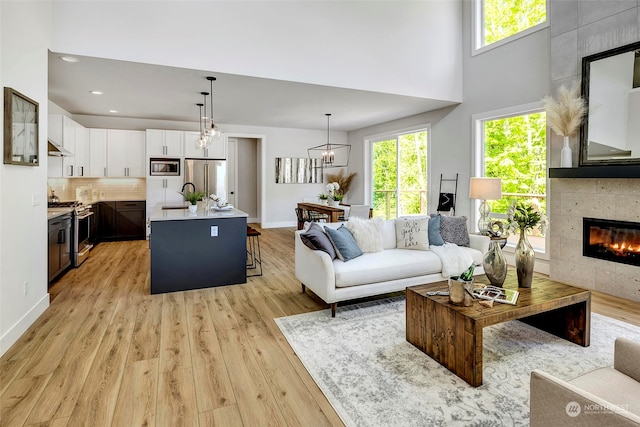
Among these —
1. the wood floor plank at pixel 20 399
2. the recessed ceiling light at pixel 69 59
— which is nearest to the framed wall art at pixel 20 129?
the recessed ceiling light at pixel 69 59

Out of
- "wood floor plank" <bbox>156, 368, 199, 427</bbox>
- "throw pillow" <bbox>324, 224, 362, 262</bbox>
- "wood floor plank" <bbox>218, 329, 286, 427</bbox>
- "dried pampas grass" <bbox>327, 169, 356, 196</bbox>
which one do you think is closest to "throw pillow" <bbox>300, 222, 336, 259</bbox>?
"throw pillow" <bbox>324, 224, 362, 262</bbox>

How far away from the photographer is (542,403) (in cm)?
129

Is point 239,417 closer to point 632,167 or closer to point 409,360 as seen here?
point 409,360

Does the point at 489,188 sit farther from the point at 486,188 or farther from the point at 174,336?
the point at 174,336

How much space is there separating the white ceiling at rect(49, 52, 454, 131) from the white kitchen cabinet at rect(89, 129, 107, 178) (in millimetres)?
468

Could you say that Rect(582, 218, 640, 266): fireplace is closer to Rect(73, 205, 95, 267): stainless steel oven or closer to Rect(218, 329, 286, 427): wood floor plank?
Rect(218, 329, 286, 427): wood floor plank

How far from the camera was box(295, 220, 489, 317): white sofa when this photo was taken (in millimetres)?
3281

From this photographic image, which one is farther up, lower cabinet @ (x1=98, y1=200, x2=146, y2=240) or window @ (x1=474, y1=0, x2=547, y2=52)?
window @ (x1=474, y1=0, x2=547, y2=52)

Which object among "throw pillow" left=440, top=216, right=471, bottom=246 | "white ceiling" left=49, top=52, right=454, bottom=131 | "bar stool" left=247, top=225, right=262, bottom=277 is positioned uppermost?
"white ceiling" left=49, top=52, right=454, bottom=131

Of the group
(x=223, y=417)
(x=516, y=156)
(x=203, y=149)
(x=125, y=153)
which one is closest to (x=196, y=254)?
(x=223, y=417)

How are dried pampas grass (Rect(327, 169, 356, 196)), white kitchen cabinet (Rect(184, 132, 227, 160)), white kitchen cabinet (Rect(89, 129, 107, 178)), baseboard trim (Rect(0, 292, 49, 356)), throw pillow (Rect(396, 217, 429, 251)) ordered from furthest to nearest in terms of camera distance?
dried pampas grass (Rect(327, 169, 356, 196)) < white kitchen cabinet (Rect(184, 132, 227, 160)) < white kitchen cabinet (Rect(89, 129, 107, 178)) < throw pillow (Rect(396, 217, 429, 251)) < baseboard trim (Rect(0, 292, 49, 356))

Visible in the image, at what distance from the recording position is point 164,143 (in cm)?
751

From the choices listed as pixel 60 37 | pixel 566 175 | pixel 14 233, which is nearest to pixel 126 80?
pixel 60 37

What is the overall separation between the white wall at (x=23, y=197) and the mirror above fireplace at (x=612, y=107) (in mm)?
5601
